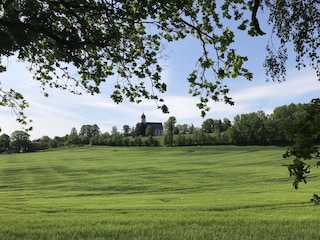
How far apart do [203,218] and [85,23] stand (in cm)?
689

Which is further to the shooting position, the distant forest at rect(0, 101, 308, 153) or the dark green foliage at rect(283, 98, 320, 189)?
the distant forest at rect(0, 101, 308, 153)

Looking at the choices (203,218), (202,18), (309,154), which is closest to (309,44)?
(202,18)

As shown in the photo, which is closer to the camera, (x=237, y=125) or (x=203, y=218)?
(x=203, y=218)

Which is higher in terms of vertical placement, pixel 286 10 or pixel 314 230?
pixel 286 10

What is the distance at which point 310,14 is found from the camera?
6.61 meters

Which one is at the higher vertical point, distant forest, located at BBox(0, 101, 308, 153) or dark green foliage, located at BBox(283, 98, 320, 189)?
distant forest, located at BBox(0, 101, 308, 153)

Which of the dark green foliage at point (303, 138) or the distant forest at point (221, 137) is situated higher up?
the distant forest at point (221, 137)

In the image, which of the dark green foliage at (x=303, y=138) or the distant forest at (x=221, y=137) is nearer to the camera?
the dark green foliage at (x=303, y=138)

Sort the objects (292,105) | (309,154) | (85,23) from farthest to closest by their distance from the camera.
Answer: (292,105), (85,23), (309,154)

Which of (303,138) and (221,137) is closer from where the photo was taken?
(303,138)

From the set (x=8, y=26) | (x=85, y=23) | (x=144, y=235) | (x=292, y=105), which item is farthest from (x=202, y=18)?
(x=292, y=105)

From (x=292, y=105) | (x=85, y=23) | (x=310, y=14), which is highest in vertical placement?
(x=292, y=105)

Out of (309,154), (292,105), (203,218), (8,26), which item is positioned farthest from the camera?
(292,105)

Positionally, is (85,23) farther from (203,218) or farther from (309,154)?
(203,218)
